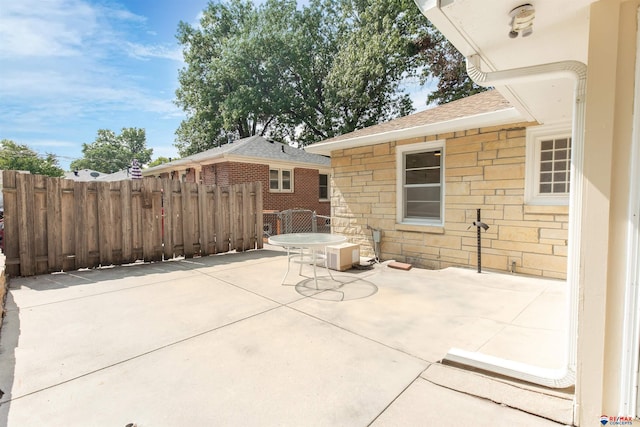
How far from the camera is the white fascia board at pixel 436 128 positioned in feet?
16.0

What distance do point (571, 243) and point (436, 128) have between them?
13.9 ft

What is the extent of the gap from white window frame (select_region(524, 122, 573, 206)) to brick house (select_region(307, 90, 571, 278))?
0.01 meters

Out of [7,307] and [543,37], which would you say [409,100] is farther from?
[7,307]

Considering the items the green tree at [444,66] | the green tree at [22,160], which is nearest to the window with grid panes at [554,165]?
the green tree at [444,66]

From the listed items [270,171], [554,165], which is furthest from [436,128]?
[270,171]

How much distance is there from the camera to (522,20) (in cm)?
196

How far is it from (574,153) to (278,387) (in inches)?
99.9

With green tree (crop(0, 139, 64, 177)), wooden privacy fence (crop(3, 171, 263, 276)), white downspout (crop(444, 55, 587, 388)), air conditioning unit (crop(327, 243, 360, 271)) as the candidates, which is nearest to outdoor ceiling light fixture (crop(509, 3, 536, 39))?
white downspout (crop(444, 55, 587, 388))

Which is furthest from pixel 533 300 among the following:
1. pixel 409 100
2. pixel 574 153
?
pixel 409 100

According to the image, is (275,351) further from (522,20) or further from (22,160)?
(22,160)

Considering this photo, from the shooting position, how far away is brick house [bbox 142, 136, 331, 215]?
42.6ft

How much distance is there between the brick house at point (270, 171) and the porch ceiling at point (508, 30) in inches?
422

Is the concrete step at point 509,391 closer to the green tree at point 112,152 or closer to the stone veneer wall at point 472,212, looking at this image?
the stone veneer wall at point 472,212

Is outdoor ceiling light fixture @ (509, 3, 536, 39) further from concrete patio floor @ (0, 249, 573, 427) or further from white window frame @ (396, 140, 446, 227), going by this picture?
white window frame @ (396, 140, 446, 227)
